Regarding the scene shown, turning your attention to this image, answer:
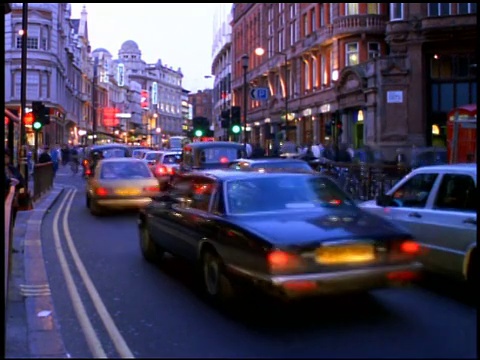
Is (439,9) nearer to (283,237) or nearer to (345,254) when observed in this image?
(345,254)

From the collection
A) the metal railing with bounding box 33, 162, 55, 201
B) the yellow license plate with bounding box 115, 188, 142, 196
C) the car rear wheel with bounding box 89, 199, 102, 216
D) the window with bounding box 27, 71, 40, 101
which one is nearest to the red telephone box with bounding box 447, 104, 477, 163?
the yellow license plate with bounding box 115, 188, 142, 196

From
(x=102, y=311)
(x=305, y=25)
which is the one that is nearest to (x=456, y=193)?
(x=102, y=311)

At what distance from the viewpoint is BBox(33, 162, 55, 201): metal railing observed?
21.3 metres

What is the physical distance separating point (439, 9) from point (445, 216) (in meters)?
32.6

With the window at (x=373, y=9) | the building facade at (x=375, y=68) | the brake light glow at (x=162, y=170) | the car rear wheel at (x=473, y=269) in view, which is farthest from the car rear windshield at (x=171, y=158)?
the window at (x=373, y=9)

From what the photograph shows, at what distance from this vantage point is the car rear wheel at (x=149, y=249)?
1045 cm

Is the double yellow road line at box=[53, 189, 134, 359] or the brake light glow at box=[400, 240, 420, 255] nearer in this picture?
the double yellow road line at box=[53, 189, 134, 359]

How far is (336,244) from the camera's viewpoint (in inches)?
259

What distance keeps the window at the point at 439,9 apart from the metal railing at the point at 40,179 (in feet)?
76.1

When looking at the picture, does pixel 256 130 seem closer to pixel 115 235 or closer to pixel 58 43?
pixel 58 43

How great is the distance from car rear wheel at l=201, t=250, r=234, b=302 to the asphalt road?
0.15m

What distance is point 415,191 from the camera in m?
9.12

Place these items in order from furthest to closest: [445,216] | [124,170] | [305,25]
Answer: [305,25]
[124,170]
[445,216]

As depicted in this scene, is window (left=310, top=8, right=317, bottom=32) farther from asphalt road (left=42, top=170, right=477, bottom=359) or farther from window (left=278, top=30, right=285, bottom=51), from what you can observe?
asphalt road (left=42, top=170, right=477, bottom=359)
